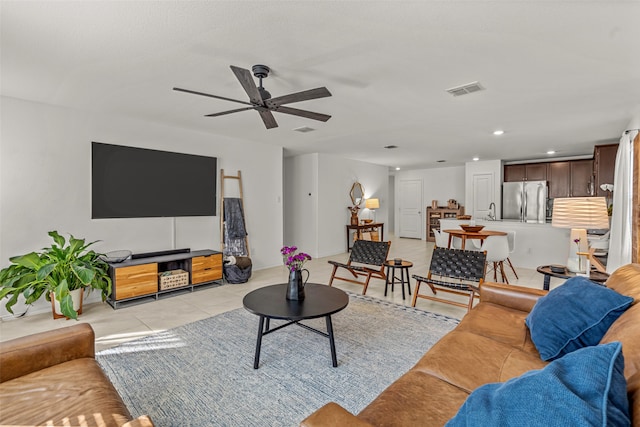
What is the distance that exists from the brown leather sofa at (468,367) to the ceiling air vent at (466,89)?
1938 millimetres

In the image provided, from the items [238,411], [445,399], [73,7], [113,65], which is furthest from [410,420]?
[113,65]

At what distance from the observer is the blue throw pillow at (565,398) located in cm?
71

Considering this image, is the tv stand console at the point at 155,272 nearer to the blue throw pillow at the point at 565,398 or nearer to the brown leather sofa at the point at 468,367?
the brown leather sofa at the point at 468,367

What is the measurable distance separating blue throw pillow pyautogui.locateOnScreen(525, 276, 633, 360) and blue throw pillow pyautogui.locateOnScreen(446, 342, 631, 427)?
85 cm

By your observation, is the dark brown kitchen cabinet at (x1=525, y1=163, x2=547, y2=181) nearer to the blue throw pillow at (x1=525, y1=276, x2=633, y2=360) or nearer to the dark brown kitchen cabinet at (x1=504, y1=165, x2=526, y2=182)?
the dark brown kitchen cabinet at (x1=504, y1=165, x2=526, y2=182)

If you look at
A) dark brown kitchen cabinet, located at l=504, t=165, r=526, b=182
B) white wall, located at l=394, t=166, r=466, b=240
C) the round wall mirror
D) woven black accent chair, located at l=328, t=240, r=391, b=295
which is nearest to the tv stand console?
woven black accent chair, located at l=328, t=240, r=391, b=295

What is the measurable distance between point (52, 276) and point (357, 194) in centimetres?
616

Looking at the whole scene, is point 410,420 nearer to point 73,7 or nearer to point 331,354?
point 331,354

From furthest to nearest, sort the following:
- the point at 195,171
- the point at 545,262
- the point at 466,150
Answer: the point at 466,150
the point at 545,262
the point at 195,171

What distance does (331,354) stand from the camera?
7.88ft

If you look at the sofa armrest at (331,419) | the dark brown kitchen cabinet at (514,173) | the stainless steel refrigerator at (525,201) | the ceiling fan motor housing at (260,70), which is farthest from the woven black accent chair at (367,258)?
the dark brown kitchen cabinet at (514,173)

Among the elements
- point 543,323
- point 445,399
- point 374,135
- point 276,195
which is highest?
point 374,135

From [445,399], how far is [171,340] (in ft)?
7.89

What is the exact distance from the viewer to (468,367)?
1.50 meters
